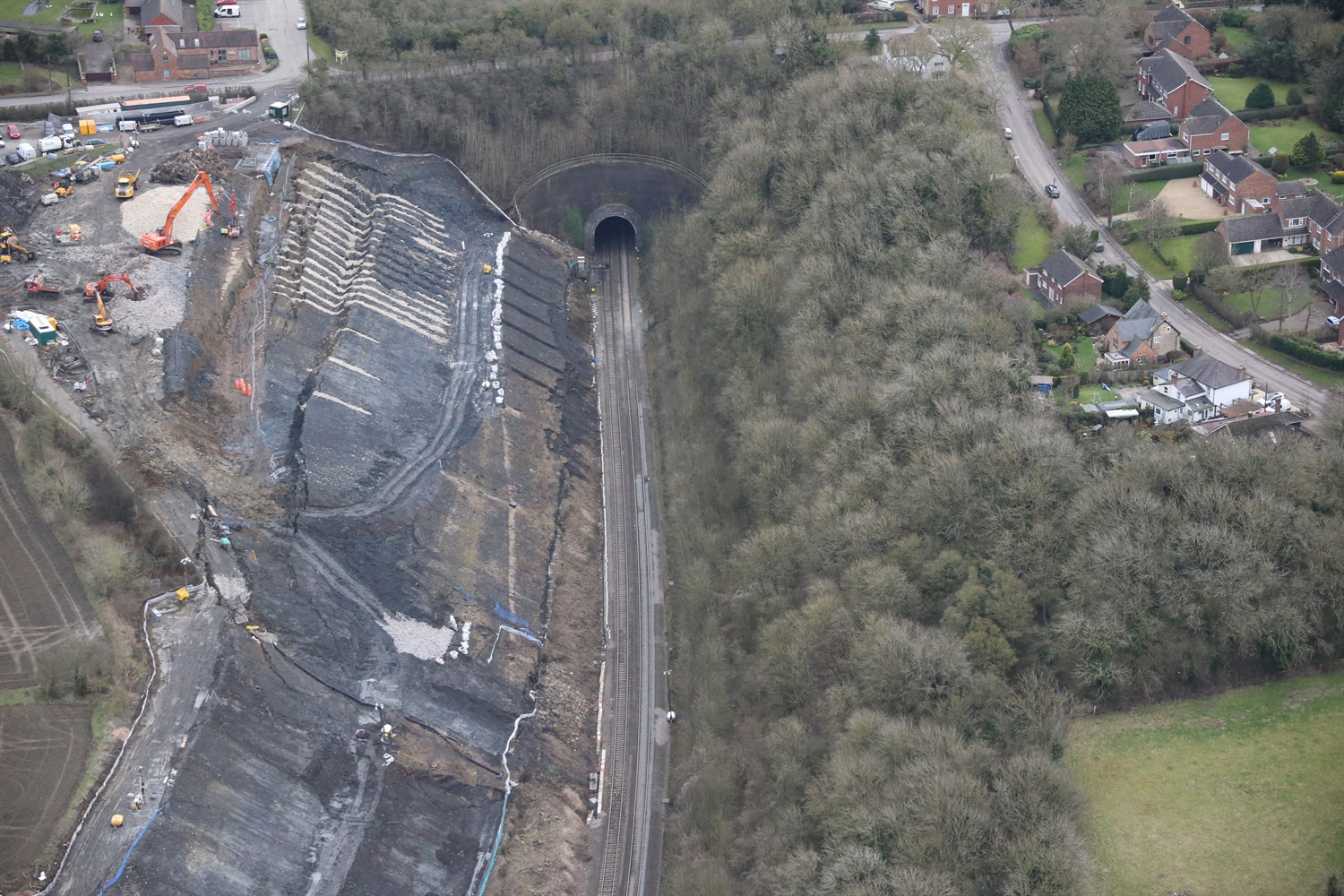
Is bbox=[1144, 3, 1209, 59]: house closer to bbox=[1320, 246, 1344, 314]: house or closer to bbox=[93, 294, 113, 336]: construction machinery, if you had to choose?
bbox=[1320, 246, 1344, 314]: house

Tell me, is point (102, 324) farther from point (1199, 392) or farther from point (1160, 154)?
point (1160, 154)

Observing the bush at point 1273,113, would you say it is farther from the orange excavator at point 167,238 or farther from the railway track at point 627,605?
the orange excavator at point 167,238

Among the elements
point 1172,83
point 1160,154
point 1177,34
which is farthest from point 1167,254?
point 1177,34

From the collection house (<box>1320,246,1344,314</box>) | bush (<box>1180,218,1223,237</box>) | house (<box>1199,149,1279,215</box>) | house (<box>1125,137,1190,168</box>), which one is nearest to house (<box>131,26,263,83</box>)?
house (<box>1125,137,1190,168</box>)

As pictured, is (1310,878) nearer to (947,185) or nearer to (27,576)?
(947,185)

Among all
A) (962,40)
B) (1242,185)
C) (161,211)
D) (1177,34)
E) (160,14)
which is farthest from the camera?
(160,14)

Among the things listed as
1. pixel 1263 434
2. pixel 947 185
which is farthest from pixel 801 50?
pixel 1263 434
